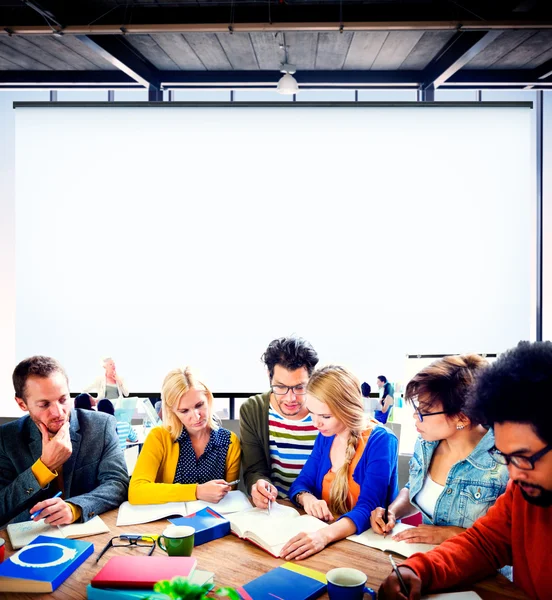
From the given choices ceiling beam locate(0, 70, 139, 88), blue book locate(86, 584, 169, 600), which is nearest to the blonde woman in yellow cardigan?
blue book locate(86, 584, 169, 600)

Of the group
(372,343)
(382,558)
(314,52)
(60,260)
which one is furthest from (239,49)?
(382,558)

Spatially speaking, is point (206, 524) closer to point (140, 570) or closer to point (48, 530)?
point (140, 570)

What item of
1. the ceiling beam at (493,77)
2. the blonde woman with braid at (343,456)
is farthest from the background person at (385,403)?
the ceiling beam at (493,77)

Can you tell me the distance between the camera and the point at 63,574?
4.37 feet

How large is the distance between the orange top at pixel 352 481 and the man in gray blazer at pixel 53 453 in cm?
73

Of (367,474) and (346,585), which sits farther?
(367,474)

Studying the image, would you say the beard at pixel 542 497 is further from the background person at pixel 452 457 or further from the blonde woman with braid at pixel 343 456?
the blonde woman with braid at pixel 343 456

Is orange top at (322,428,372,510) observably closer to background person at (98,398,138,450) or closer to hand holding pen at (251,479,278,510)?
hand holding pen at (251,479,278,510)

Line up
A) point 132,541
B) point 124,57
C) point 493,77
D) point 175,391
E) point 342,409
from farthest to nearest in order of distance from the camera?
point 493,77, point 124,57, point 175,391, point 342,409, point 132,541

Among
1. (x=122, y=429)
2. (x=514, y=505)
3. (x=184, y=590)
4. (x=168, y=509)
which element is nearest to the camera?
(x=184, y=590)

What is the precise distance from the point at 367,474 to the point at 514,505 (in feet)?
1.86

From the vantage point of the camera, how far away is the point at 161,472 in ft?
6.87

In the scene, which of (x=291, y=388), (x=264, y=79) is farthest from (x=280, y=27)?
(x=291, y=388)

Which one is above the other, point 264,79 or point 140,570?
point 264,79
